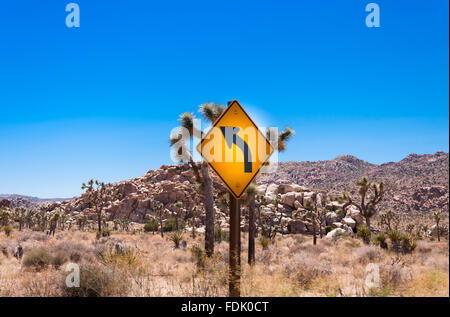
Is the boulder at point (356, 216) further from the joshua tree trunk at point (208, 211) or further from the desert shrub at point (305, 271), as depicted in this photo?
the desert shrub at point (305, 271)

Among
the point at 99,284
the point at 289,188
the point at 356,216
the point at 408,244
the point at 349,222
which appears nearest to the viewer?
the point at 99,284

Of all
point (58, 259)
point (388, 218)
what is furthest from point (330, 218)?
point (58, 259)

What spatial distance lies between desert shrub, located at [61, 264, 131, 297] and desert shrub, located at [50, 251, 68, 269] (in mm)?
6548

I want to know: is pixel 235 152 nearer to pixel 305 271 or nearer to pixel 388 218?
pixel 305 271

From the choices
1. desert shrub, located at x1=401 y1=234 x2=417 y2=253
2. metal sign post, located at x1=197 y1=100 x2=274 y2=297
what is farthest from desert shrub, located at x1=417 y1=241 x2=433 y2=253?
metal sign post, located at x1=197 y1=100 x2=274 y2=297

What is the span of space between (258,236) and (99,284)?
134 feet

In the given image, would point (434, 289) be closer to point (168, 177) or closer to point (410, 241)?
point (410, 241)

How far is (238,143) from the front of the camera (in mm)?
3869

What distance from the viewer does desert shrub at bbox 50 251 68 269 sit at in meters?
12.0

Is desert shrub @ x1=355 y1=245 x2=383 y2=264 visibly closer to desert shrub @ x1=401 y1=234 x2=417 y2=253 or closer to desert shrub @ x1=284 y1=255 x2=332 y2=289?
desert shrub @ x1=284 y1=255 x2=332 y2=289

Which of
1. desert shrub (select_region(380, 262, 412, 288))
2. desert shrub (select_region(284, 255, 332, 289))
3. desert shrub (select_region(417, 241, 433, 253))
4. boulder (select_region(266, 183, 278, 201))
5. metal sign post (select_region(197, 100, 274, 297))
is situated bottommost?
desert shrub (select_region(417, 241, 433, 253))

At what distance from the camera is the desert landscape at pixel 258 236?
6398 mm

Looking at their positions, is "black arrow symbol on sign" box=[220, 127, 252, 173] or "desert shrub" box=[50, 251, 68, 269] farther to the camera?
"desert shrub" box=[50, 251, 68, 269]
